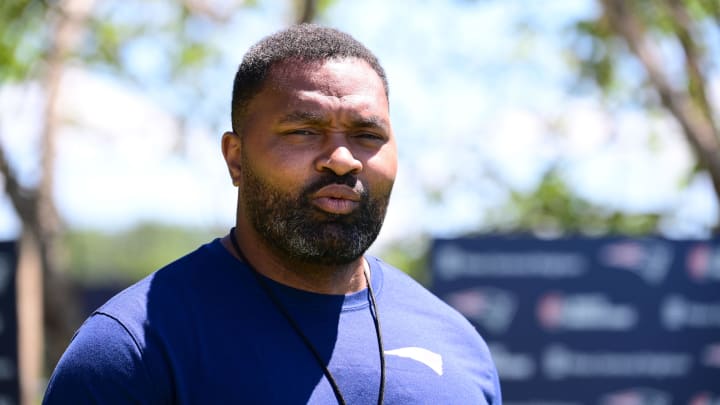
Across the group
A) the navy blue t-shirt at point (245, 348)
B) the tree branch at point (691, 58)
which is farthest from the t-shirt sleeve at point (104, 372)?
the tree branch at point (691, 58)

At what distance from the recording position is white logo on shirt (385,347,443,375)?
2111 millimetres

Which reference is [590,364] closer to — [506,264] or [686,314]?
[686,314]

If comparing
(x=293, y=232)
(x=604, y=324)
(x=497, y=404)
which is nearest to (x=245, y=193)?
(x=293, y=232)

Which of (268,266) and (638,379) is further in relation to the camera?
(638,379)

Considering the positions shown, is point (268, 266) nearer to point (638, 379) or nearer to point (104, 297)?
point (638, 379)

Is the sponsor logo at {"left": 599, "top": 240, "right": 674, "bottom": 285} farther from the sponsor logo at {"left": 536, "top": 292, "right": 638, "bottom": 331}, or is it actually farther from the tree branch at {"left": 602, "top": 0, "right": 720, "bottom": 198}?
the tree branch at {"left": 602, "top": 0, "right": 720, "bottom": 198}

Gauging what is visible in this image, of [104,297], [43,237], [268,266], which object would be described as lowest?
[104,297]

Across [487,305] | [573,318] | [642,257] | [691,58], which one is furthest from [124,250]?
[642,257]

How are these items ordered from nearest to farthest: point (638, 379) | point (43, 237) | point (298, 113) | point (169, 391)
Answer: point (169, 391) → point (298, 113) → point (638, 379) → point (43, 237)

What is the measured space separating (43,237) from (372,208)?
5.65 metres

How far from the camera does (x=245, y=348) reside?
1950mm

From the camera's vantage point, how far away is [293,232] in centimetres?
206

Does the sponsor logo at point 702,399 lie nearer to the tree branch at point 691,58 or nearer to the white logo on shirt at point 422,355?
the tree branch at point 691,58

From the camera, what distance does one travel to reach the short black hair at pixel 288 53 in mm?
2148
